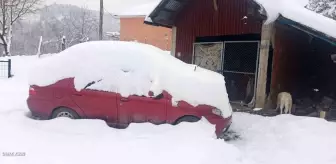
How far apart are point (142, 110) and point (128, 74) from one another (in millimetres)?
777

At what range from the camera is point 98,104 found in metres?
5.44

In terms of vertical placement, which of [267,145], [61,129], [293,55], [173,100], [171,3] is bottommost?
[267,145]

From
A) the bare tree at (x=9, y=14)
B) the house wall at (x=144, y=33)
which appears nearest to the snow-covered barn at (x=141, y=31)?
the house wall at (x=144, y=33)

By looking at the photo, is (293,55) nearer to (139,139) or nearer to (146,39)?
(139,139)

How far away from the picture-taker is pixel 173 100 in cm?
531

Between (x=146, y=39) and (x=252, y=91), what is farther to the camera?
(x=146, y=39)

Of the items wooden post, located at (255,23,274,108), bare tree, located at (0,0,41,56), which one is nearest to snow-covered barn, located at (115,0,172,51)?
bare tree, located at (0,0,41,56)

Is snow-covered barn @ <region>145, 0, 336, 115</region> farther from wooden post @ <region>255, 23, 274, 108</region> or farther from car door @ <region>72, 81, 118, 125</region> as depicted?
car door @ <region>72, 81, 118, 125</region>

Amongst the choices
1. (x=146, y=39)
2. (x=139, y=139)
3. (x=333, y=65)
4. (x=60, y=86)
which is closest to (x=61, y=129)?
(x=60, y=86)

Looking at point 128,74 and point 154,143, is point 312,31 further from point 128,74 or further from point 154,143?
point 154,143

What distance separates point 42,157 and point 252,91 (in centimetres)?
745

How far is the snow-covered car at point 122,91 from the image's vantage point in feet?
17.5

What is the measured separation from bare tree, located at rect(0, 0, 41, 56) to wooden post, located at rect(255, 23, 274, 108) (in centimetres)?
2490

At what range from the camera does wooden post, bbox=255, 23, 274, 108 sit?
853cm
